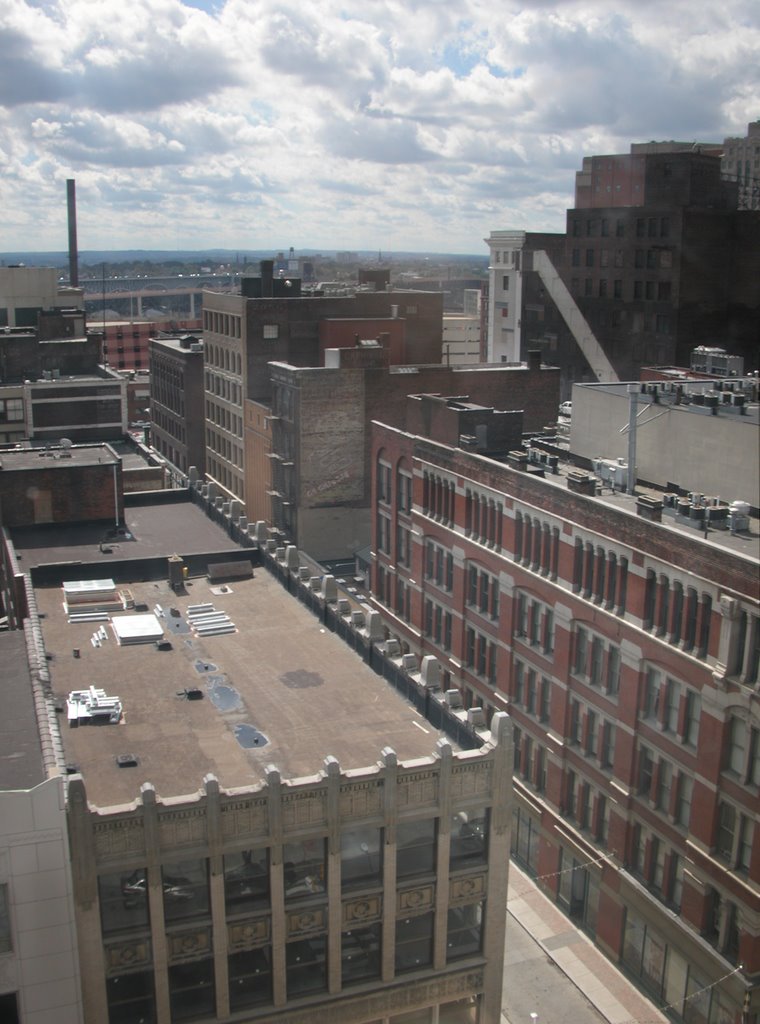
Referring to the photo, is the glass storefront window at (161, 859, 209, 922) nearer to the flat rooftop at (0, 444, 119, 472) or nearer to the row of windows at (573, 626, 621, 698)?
the row of windows at (573, 626, 621, 698)

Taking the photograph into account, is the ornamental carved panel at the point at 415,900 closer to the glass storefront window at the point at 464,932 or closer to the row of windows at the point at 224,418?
the glass storefront window at the point at 464,932

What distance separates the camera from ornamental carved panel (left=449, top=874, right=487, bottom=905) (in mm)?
31578

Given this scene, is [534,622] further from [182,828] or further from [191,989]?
[182,828]

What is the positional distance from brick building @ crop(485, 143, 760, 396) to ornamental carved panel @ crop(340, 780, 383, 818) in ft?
207

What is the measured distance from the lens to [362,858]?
30.6 metres

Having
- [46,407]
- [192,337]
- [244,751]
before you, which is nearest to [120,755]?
[244,751]

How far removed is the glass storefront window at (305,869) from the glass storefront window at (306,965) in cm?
171

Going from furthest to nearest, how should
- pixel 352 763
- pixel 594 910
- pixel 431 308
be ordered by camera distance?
pixel 431 308
pixel 594 910
pixel 352 763

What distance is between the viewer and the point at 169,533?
5725 cm

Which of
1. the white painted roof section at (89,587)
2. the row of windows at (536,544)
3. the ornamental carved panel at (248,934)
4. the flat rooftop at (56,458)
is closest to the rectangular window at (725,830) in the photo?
the row of windows at (536,544)

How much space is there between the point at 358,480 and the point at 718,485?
1632 inches

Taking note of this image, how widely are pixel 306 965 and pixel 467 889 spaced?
524 cm

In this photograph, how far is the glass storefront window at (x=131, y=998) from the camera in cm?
2886

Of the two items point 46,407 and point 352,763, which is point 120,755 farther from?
point 46,407
